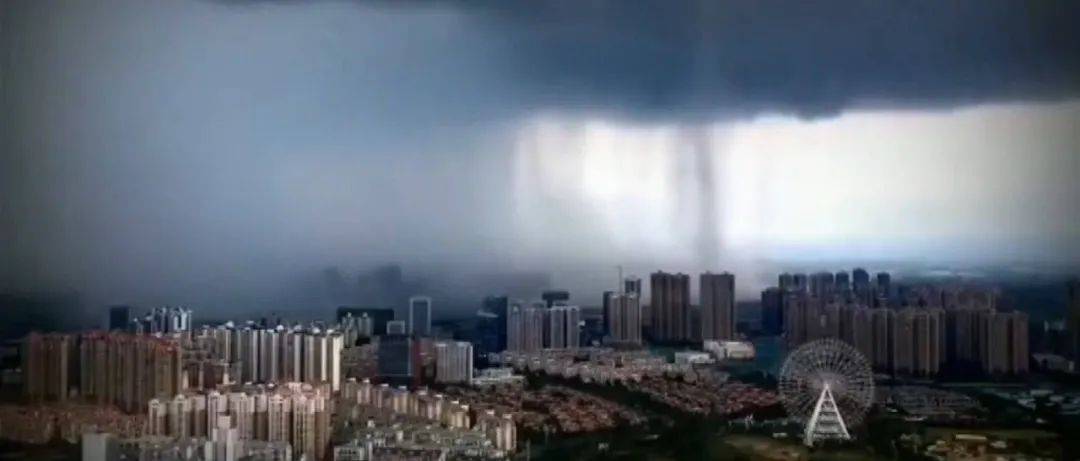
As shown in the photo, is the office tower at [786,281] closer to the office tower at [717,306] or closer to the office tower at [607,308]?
the office tower at [717,306]

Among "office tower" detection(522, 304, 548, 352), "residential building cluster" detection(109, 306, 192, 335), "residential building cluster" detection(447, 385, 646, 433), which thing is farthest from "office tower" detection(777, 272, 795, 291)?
"residential building cluster" detection(109, 306, 192, 335)

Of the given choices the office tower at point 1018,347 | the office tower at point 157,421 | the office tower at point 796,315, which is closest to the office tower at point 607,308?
the office tower at point 796,315

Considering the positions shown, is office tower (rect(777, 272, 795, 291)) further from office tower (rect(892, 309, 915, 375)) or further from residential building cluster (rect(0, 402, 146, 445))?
residential building cluster (rect(0, 402, 146, 445))

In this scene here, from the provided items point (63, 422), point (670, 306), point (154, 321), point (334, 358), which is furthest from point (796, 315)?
point (63, 422)

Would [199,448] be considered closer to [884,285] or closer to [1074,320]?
[884,285]

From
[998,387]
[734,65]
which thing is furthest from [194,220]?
[998,387]

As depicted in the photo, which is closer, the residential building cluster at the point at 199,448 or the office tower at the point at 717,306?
the residential building cluster at the point at 199,448
